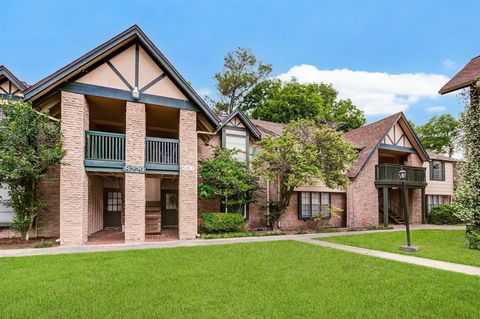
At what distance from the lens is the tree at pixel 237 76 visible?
34594 millimetres

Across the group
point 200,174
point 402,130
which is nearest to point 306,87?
point 402,130

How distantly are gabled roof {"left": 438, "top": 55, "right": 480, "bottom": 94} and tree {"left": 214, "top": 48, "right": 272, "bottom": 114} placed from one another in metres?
24.3

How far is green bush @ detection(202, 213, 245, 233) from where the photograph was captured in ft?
43.7

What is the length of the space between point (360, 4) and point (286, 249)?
12636 mm

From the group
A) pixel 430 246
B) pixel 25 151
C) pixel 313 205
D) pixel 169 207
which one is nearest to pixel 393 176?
pixel 313 205

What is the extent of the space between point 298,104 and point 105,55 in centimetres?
2515

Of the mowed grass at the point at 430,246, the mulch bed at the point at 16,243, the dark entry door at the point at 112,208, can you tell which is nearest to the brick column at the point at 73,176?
the mulch bed at the point at 16,243

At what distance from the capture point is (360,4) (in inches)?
576

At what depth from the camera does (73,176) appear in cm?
1097

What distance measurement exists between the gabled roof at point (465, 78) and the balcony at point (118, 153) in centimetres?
1169

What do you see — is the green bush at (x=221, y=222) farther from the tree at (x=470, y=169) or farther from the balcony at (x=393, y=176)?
the balcony at (x=393, y=176)

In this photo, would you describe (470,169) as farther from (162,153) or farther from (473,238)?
(162,153)

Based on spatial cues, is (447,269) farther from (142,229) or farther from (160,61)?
(160,61)

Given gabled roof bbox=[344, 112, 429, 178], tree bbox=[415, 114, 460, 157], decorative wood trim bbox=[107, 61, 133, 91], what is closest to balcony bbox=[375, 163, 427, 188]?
gabled roof bbox=[344, 112, 429, 178]
